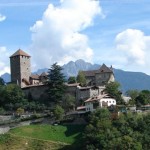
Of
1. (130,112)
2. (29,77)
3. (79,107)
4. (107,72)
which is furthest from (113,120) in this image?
(29,77)

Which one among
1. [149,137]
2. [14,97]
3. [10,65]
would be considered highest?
[10,65]

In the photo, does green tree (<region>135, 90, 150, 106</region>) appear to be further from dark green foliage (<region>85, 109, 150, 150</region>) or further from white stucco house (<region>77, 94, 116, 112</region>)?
dark green foliage (<region>85, 109, 150, 150</region>)

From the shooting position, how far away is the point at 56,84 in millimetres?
97188

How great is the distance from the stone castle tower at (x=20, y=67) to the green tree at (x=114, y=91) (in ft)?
68.5

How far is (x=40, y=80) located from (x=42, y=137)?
31819mm

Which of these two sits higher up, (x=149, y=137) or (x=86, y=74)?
(x=86, y=74)

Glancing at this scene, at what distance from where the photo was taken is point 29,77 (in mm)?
109562

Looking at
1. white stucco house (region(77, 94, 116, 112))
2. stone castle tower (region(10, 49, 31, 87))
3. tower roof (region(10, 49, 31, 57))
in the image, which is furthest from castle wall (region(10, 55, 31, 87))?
white stucco house (region(77, 94, 116, 112))

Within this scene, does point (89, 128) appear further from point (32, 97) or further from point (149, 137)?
point (32, 97)

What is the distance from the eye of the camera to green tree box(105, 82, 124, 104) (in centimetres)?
9175

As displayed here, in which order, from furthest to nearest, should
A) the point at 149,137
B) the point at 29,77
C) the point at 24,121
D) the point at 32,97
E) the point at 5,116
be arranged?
the point at 29,77 → the point at 32,97 → the point at 5,116 → the point at 24,121 → the point at 149,137

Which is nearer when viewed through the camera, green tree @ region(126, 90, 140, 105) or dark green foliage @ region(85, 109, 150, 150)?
A: dark green foliage @ region(85, 109, 150, 150)

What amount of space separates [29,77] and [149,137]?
147 feet

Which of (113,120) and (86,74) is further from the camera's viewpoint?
(86,74)
